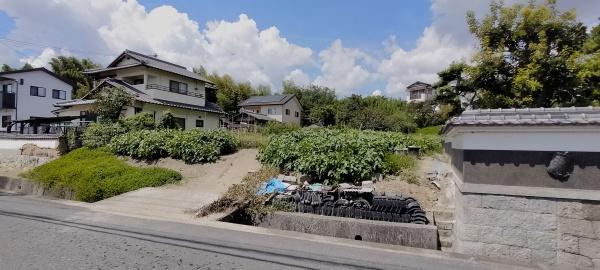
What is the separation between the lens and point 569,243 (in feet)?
15.2

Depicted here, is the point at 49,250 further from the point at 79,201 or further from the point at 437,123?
the point at 437,123

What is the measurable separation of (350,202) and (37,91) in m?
35.2

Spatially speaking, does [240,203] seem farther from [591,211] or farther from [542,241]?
[591,211]

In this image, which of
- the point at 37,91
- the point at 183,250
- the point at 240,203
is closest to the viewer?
the point at 183,250

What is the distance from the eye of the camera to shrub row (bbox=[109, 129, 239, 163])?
1285cm

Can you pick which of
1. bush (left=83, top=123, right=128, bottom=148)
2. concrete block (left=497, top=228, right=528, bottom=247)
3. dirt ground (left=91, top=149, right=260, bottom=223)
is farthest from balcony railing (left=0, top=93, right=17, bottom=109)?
concrete block (left=497, top=228, right=528, bottom=247)

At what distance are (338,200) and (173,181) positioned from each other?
20.2 feet

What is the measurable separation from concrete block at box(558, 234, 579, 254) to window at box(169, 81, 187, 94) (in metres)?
25.2

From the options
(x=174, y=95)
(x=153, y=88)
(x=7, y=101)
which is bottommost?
(x=7, y=101)

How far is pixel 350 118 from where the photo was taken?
42500 mm

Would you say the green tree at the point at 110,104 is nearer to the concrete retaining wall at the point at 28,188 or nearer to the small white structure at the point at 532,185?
the concrete retaining wall at the point at 28,188

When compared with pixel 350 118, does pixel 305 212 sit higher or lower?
lower

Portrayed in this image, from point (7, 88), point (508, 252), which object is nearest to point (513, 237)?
point (508, 252)

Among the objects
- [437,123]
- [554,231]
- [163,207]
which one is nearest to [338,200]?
[554,231]
